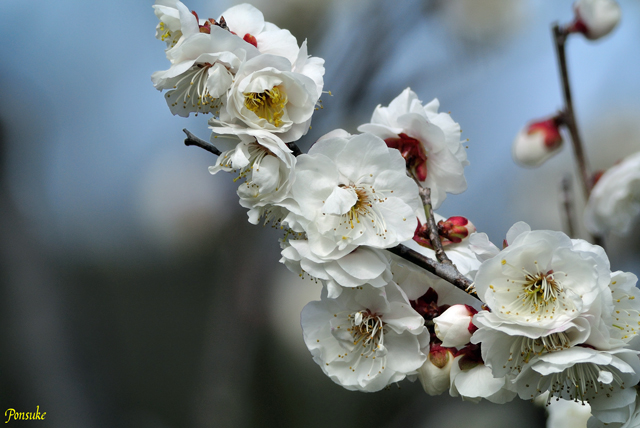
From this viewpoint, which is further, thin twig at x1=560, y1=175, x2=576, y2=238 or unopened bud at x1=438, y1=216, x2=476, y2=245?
thin twig at x1=560, y1=175, x2=576, y2=238

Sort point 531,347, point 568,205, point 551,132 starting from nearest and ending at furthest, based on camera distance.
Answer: point 531,347 → point 568,205 → point 551,132

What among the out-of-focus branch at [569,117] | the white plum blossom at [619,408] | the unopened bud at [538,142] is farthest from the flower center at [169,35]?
the unopened bud at [538,142]

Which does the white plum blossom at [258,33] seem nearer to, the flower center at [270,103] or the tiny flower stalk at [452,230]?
the flower center at [270,103]

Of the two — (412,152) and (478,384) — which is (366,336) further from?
(412,152)

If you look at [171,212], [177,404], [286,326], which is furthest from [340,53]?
[177,404]

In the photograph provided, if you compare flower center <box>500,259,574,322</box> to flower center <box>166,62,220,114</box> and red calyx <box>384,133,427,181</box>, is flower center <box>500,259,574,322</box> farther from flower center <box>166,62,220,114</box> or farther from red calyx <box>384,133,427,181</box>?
flower center <box>166,62,220,114</box>
